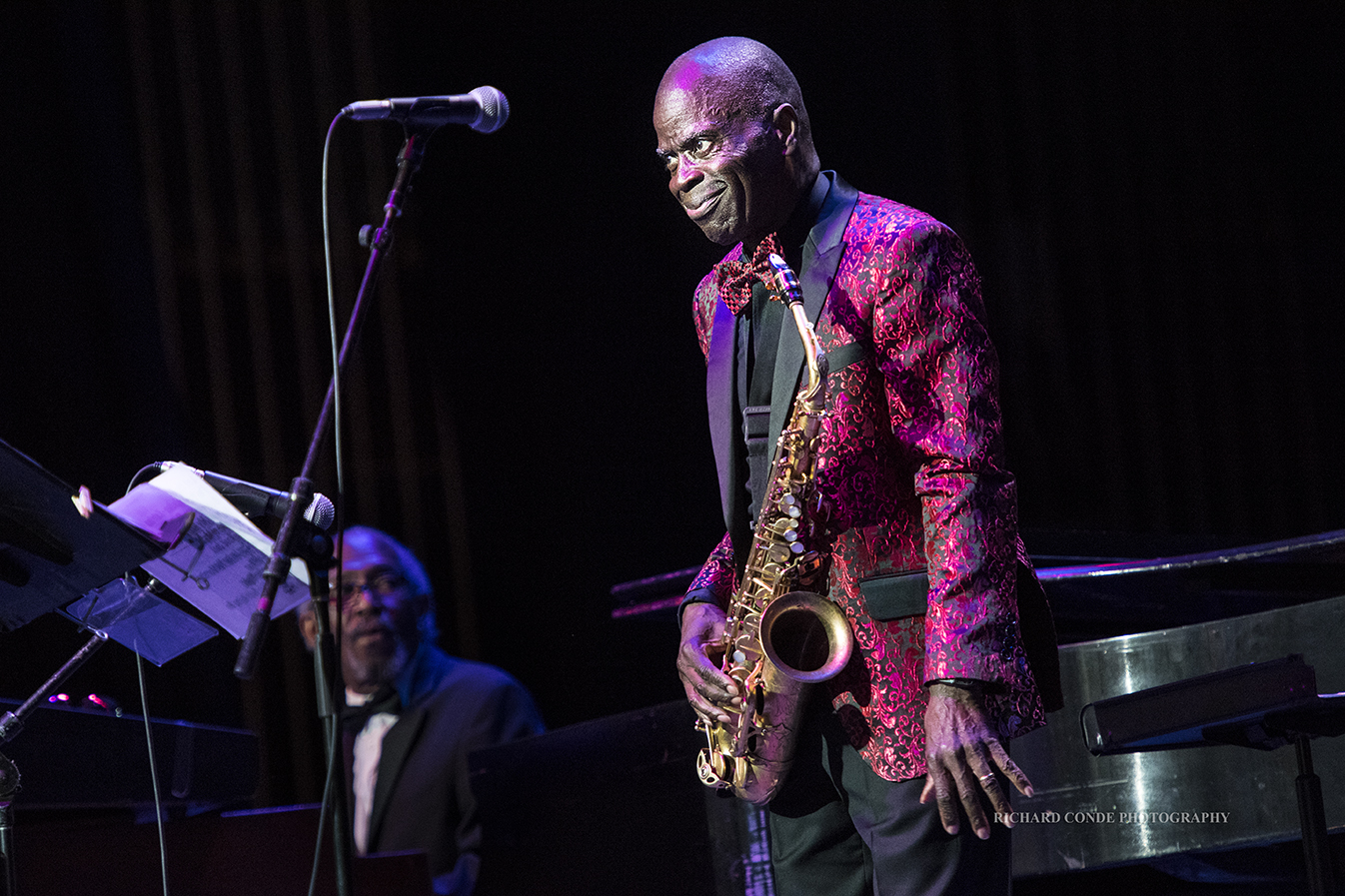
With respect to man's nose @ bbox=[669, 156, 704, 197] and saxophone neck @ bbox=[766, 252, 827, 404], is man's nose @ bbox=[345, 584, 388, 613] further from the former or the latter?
saxophone neck @ bbox=[766, 252, 827, 404]

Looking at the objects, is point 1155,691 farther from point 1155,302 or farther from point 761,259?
point 1155,302

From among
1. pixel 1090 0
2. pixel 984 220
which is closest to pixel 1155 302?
pixel 984 220

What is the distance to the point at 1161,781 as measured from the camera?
2881mm

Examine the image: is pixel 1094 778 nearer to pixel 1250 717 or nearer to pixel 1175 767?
pixel 1175 767

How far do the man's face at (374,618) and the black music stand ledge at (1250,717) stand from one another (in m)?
3.05

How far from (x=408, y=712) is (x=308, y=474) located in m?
3.01

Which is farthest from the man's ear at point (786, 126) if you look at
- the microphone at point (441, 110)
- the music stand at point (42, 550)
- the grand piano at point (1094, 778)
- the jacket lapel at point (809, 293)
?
the grand piano at point (1094, 778)

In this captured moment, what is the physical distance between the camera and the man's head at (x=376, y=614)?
16.4 feet

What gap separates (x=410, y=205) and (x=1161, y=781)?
3.90 m

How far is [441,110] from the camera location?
2.37m

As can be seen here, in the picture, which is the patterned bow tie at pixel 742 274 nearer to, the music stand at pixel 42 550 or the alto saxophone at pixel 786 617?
the alto saxophone at pixel 786 617

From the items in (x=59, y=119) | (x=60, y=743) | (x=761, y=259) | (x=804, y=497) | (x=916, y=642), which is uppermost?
(x=59, y=119)

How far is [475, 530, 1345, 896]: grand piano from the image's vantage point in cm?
283

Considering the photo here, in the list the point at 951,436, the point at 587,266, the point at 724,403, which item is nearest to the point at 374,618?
the point at 587,266
